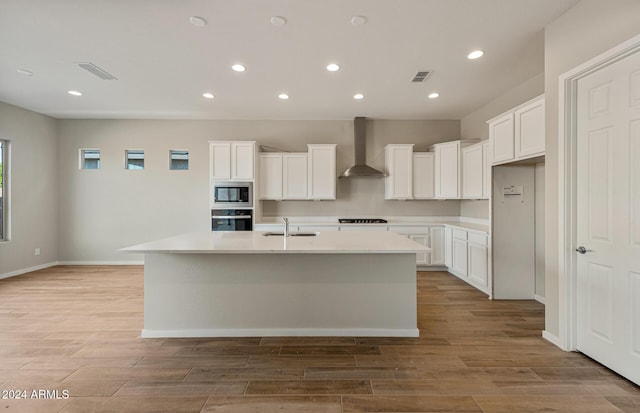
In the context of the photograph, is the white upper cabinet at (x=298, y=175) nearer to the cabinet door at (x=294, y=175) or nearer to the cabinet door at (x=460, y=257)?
the cabinet door at (x=294, y=175)

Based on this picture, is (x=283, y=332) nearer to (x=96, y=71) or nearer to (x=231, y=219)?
(x=231, y=219)

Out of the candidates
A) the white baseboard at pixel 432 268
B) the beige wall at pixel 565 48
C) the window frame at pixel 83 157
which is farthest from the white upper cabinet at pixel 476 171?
the window frame at pixel 83 157

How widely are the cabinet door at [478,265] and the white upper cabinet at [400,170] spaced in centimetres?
155

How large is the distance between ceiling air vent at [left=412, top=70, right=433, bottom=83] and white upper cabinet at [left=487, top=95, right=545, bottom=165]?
1.05 meters

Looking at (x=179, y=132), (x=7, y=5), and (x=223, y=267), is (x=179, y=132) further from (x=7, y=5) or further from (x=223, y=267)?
(x=223, y=267)

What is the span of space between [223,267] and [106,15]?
8.04 feet

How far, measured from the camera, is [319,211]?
5.75 meters

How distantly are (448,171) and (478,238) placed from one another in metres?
1.51

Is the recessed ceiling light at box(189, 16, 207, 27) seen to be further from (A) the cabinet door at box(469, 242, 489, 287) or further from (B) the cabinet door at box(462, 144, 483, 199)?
(A) the cabinet door at box(469, 242, 489, 287)

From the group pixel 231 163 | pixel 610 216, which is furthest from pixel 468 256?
pixel 231 163

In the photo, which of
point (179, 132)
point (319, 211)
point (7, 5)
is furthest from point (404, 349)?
point (179, 132)

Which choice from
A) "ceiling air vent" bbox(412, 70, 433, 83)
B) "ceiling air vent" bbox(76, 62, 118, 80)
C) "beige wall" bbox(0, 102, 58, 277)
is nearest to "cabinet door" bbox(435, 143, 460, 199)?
"ceiling air vent" bbox(412, 70, 433, 83)

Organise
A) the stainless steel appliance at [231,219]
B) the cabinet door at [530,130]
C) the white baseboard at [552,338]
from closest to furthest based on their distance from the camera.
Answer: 1. the white baseboard at [552,338]
2. the cabinet door at [530,130]
3. the stainless steel appliance at [231,219]

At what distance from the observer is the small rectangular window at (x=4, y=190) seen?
4.83 meters
